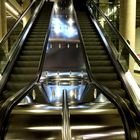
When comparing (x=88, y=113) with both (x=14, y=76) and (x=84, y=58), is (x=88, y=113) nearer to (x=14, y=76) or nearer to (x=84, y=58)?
(x=14, y=76)

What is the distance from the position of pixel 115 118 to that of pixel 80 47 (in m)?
4.35

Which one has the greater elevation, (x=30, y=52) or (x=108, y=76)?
(x=30, y=52)

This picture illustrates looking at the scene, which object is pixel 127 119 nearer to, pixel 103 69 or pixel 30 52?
pixel 103 69

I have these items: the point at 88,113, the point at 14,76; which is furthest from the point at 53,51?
the point at 88,113

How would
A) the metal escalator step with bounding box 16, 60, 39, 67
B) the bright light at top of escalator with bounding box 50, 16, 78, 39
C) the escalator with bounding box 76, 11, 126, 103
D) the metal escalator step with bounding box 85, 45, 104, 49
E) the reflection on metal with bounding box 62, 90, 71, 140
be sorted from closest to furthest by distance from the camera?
the reflection on metal with bounding box 62, 90, 71, 140, the escalator with bounding box 76, 11, 126, 103, the metal escalator step with bounding box 16, 60, 39, 67, the metal escalator step with bounding box 85, 45, 104, 49, the bright light at top of escalator with bounding box 50, 16, 78, 39

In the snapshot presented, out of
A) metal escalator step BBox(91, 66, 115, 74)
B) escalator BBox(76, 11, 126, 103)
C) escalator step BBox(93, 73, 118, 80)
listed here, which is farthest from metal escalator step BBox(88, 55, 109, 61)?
escalator step BBox(93, 73, 118, 80)

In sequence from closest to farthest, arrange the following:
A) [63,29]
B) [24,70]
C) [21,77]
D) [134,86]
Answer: [134,86], [21,77], [24,70], [63,29]

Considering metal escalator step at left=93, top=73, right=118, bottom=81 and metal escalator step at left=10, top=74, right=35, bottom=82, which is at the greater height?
metal escalator step at left=10, top=74, right=35, bottom=82

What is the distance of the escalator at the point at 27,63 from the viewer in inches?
235

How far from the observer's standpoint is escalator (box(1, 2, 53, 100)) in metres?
5.96

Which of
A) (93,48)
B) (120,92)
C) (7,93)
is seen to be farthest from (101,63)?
(7,93)

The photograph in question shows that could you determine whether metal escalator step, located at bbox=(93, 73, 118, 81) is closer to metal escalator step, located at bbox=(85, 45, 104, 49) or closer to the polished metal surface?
metal escalator step, located at bbox=(85, 45, 104, 49)

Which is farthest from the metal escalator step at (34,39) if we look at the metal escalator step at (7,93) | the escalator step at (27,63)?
the metal escalator step at (7,93)

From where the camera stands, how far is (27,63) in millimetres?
7000
